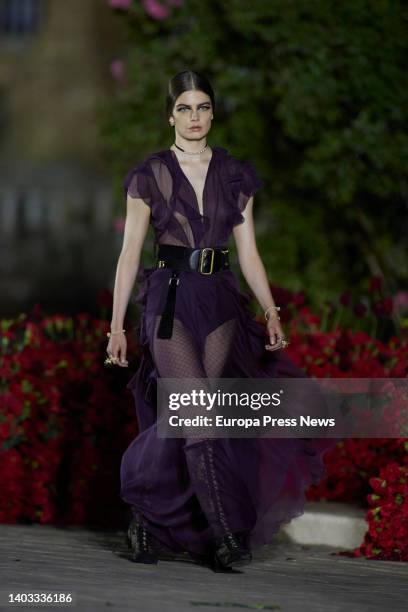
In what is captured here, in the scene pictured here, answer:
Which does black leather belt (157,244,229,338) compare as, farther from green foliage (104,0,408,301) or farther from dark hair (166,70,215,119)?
green foliage (104,0,408,301)

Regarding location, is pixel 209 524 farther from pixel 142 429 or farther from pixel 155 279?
pixel 155 279

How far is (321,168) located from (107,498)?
6077 millimetres

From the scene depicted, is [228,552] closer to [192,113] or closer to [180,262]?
[180,262]

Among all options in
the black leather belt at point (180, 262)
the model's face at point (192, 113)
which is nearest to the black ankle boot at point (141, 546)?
the black leather belt at point (180, 262)

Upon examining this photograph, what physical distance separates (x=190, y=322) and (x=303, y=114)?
25.5ft

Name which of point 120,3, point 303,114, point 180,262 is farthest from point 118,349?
point 120,3

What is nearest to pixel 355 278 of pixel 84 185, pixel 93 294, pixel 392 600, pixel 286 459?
pixel 286 459

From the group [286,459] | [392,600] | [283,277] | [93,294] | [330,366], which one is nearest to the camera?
[392,600]

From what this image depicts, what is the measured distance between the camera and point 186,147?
7.00 m

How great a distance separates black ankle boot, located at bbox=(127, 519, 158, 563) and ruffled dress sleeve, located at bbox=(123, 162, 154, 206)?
4.63 feet

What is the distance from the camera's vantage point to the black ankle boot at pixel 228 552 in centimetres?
661

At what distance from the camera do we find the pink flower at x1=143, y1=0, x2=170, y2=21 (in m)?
15.5

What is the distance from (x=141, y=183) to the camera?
6.93 metres

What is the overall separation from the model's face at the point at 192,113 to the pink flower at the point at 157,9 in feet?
28.7
